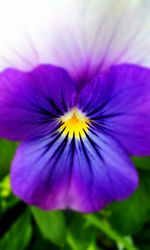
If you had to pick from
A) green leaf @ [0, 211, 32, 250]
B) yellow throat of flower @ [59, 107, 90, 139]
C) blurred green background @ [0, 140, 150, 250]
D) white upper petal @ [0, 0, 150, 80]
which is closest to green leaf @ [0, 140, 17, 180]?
blurred green background @ [0, 140, 150, 250]

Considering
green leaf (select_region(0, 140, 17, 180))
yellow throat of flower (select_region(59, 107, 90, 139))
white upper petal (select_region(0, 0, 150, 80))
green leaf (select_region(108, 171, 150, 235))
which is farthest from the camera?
green leaf (select_region(108, 171, 150, 235))

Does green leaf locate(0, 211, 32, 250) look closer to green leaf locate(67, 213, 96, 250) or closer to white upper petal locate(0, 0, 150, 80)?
green leaf locate(67, 213, 96, 250)

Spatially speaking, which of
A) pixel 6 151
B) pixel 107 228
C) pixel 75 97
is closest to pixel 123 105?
pixel 75 97

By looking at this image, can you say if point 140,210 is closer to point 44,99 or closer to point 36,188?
point 36,188

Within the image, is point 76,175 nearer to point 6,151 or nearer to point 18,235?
point 6,151

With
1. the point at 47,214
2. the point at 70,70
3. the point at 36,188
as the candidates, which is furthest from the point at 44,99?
the point at 47,214

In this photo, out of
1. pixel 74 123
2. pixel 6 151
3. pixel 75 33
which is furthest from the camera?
pixel 6 151
